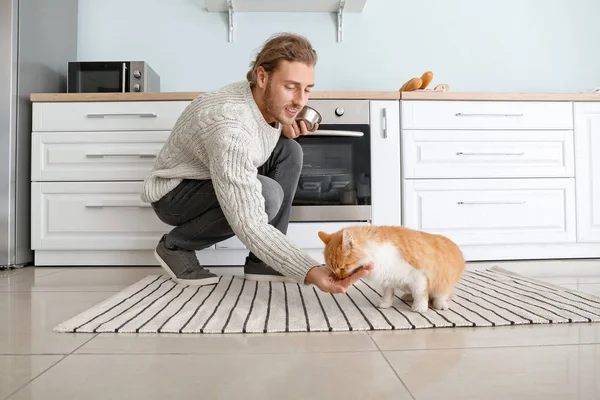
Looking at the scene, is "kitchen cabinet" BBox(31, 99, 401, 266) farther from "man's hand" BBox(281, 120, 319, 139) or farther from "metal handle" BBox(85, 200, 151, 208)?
"man's hand" BBox(281, 120, 319, 139)

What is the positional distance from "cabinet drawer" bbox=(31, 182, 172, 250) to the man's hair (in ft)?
4.02

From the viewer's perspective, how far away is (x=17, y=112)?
94.5 inches

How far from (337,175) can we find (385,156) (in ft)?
0.86

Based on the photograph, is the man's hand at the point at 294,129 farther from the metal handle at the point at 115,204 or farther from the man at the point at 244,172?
the metal handle at the point at 115,204

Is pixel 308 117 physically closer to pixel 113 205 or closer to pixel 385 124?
pixel 385 124

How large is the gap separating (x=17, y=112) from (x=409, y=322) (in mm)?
2156

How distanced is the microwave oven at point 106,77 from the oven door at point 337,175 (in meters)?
0.96

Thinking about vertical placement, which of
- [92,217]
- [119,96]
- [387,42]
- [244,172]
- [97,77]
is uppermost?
[387,42]

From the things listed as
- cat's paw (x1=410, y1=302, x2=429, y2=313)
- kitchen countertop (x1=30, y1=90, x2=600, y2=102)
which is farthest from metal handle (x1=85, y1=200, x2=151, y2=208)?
cat's paw (x1=410, y1=302, x2=429, y2=313)

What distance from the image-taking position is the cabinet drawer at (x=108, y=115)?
2.46m

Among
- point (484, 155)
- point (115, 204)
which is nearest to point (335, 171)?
point (484, 155)

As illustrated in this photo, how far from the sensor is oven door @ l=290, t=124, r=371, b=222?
2.48m

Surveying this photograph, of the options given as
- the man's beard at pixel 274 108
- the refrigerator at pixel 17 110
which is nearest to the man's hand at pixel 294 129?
the man's beard at pixel 274 108

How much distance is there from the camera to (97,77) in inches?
104
